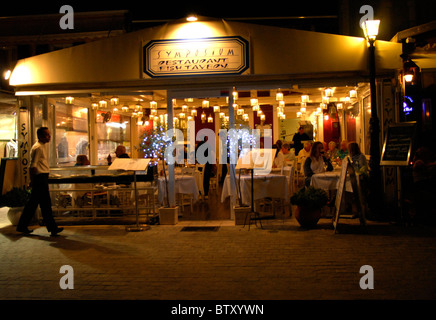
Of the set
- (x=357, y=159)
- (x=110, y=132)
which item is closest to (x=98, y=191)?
(x=357, y=159)

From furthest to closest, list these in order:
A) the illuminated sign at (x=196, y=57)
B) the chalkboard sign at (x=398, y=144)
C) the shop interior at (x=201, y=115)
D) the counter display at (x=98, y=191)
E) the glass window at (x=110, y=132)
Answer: the glass window at (x=110, y=132), the shop interior at (x=201, y=115), the counter display at (x=98, y=191), the illuminated sign at (x=196, y=57), the chalkboard sign at (x=398, y=144)

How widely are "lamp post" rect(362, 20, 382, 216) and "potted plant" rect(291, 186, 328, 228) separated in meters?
1.09

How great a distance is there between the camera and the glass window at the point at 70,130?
11.8 metres

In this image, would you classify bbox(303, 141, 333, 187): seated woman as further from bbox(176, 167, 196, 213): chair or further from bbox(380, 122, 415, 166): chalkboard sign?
bbox(176, 167, 196, 213): chair

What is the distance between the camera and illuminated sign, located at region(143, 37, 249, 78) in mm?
8391

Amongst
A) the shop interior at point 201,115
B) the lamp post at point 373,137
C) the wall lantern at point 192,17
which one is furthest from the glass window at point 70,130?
the lamp post at point 373,137

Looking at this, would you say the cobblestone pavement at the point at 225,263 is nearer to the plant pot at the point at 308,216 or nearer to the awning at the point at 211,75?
the plant pot at the point at 308,216

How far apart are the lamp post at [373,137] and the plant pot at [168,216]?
3.84m

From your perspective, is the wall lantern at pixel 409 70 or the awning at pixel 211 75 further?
the awning at pixel 211 75

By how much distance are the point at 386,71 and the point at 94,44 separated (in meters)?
5.74

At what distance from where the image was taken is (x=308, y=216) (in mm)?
7918

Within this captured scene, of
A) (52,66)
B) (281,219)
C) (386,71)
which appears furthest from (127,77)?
(386,71)

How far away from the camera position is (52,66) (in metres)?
8.91
